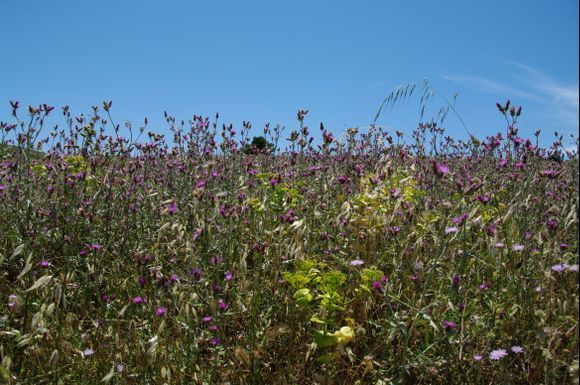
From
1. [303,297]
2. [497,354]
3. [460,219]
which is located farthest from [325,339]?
[460,219]

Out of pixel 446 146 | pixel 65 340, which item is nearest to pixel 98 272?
pixel 65 340

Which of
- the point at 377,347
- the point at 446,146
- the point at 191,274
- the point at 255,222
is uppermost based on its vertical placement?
the point at 446,146

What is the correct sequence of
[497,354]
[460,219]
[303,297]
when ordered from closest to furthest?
[497,354], [303,297], [460,219]

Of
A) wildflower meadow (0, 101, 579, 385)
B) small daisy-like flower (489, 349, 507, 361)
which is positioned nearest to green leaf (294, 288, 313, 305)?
wildflower meadow (0, 101, 579, 385)

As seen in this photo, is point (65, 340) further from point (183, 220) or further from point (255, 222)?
point (255, 222)

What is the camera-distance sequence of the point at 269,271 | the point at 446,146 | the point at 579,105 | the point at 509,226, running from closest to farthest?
the point at 579,105 → the point at 269,271 → the point at 509,226 → the point at 446,146

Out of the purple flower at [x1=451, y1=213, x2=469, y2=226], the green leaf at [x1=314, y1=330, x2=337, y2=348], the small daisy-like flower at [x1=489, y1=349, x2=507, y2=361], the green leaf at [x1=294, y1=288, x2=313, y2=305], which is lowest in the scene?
the small daisy-like flower at [x1=489, y1=349, x2=507, y2=361]

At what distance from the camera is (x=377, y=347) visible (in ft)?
7.39

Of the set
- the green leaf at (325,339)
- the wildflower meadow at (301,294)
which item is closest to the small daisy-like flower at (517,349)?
the wildflower meadow at (301,294)

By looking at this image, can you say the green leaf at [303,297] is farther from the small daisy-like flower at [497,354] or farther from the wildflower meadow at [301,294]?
the small daisy-like flower at [497,354]

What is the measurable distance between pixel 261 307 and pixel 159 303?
0.55m

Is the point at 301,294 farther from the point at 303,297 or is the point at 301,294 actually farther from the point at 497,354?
the point at 497,354

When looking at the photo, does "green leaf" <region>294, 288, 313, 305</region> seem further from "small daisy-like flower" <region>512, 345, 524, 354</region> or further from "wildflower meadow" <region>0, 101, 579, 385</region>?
"small daisy-like flower" <region>512, 345, 524, 354</region>

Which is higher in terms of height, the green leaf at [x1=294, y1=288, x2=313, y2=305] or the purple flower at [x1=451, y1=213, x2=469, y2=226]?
the purple flower at [x1=451, y1=213, x2=469, y2=226]
